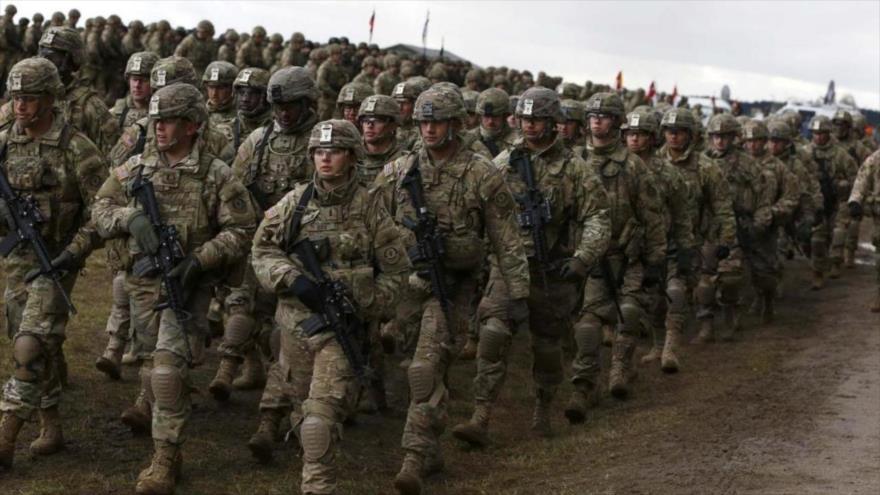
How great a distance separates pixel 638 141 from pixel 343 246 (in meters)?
5.72

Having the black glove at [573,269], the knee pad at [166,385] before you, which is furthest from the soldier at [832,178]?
the knee pad at [166,385]

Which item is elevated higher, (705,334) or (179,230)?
(179,230)

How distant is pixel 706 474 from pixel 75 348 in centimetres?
576

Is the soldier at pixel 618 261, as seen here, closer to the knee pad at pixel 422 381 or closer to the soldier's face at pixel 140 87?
the knee pad at pixel 422 381

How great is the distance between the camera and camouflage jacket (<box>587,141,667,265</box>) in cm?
1187

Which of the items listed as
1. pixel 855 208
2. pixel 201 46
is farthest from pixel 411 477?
pixel 201 46

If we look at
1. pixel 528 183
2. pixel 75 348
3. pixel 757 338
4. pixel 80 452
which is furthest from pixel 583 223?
pixel 757 338

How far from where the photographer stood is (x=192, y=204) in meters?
8.29

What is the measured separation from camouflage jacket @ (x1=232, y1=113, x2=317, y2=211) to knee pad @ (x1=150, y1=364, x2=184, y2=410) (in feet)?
8.19

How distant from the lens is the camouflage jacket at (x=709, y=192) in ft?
47.4

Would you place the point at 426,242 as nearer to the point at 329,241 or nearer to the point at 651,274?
the point at 329,241

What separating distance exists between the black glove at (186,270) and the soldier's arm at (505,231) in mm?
2050

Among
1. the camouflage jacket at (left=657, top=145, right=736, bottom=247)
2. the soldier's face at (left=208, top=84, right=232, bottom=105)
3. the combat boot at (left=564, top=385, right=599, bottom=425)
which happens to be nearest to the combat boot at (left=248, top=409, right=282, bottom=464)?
the combat boot at (left=564, top=385, right=599, bottom=425)

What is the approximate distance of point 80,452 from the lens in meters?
9.07
